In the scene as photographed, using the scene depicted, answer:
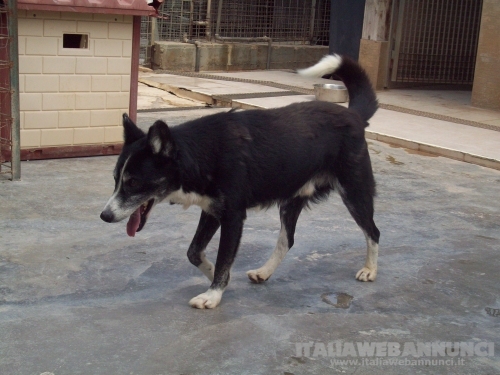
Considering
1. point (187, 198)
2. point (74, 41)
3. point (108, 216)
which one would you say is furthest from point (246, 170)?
point (74, 41)

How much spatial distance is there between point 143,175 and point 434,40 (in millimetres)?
12255

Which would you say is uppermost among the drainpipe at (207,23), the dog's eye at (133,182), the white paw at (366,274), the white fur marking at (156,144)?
the drainpipe at (207,23)

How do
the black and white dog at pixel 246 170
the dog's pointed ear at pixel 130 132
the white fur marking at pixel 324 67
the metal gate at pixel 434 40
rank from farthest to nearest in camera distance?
the metal gate at pixel 434 40, the white fur marking at pixel 324 67, the dog's pointed ear at pixel 130 132, the black and white dog at pixel 246 170

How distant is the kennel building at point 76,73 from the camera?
7777 mm

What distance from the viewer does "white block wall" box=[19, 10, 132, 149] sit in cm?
780

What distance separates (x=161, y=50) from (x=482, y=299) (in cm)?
1196

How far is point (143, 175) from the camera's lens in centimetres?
425

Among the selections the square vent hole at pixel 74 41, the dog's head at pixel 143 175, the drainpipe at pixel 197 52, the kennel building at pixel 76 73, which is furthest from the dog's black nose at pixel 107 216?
the drainpipe at pixel 197 52

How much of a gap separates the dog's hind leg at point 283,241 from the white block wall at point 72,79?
3738 mm

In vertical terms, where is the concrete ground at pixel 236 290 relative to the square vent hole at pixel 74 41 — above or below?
below

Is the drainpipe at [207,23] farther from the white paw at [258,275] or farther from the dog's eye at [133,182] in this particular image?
the dog's eye at [133,182]

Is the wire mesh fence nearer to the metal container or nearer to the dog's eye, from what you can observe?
the metal container

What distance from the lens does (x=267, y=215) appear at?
657cm

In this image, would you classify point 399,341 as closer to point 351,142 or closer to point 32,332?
point 351,142
